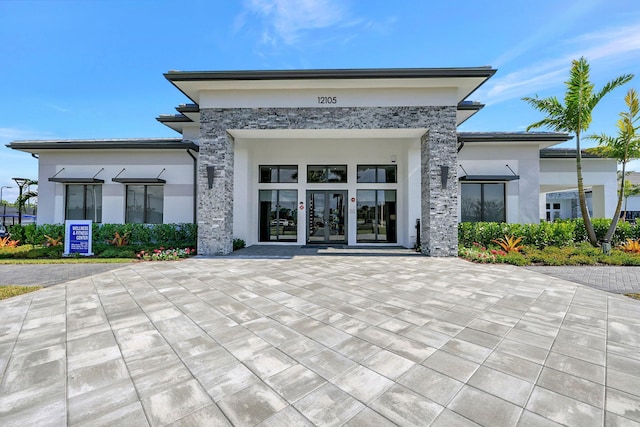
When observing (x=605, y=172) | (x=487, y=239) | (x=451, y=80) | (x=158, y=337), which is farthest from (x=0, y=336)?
(x=605, y=172)

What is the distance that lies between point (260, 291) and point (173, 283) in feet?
6.97

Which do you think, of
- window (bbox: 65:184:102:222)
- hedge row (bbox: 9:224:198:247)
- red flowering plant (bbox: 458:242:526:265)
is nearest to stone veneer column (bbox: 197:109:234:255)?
hedge row (bbox: 9:224:198:247)

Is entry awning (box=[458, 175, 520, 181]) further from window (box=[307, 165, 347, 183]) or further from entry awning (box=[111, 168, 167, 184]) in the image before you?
entry awning (box=[111, 168, 167, 184])

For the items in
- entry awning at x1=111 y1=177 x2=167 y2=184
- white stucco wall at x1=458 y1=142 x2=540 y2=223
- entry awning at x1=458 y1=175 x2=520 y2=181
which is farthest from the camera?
white stucco wall at x1=458 y1=142 x2=540 y2=223

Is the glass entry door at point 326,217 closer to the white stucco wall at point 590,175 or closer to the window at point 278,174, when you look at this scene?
the window at point 278,174

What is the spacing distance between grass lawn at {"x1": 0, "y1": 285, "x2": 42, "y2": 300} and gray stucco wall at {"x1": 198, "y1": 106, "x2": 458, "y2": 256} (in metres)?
4.44

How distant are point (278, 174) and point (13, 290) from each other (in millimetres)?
Result: 9493

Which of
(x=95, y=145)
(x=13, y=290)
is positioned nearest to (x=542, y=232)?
(x=13, y=290)

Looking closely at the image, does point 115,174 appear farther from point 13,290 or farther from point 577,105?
point 577,105

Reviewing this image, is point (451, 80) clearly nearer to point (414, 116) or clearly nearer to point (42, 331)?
point (414, 116)

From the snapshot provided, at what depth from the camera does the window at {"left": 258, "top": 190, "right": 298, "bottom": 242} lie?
13.2 metres

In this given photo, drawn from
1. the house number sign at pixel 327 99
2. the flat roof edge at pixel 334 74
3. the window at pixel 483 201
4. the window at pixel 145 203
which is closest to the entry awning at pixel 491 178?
the window at pixel 483 201

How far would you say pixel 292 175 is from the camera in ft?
43.6

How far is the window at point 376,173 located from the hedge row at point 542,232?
399 centimetres
